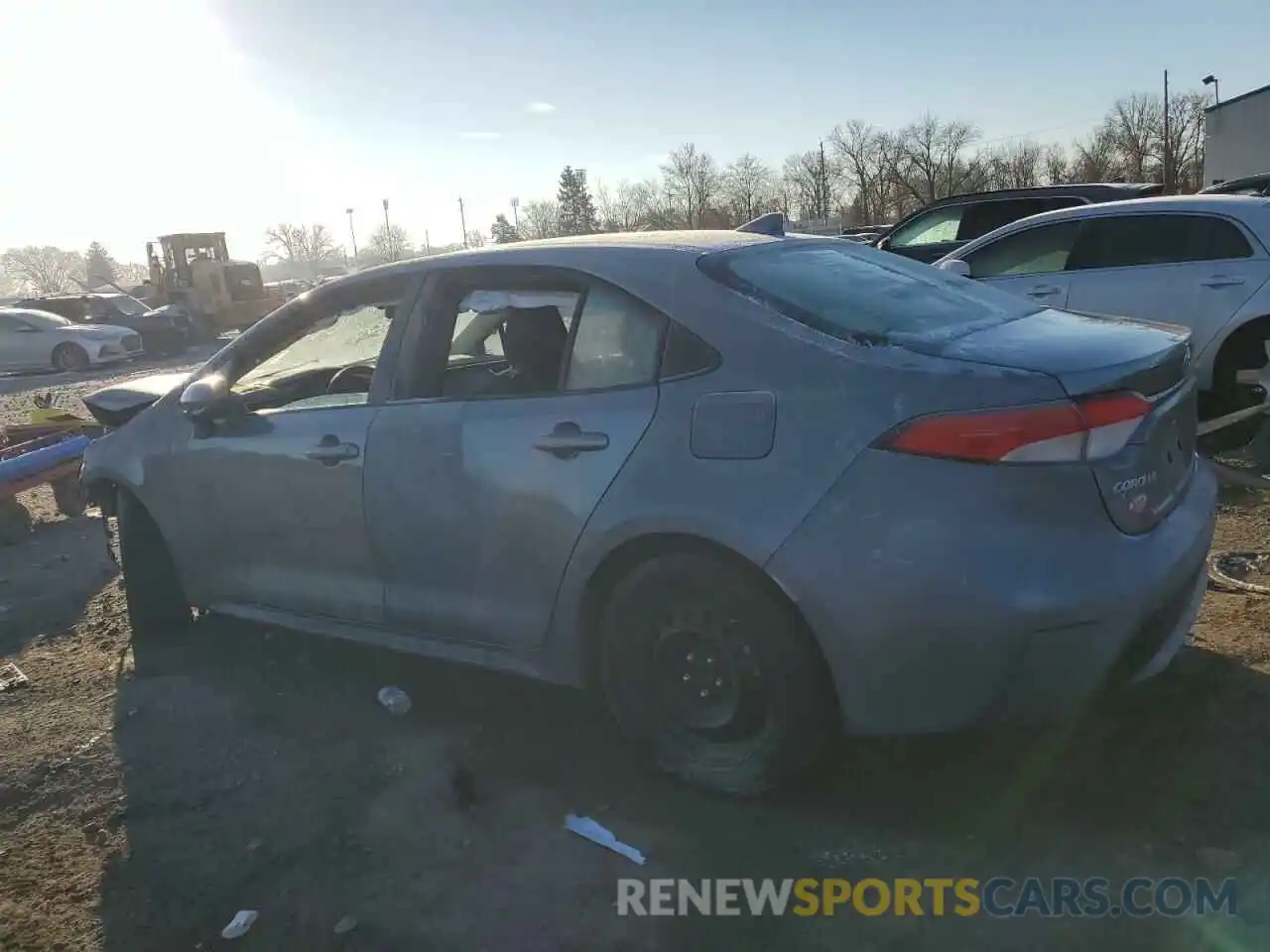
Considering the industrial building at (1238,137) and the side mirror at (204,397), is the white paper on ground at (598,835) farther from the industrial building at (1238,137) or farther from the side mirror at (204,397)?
the industrial building at (1238,137)

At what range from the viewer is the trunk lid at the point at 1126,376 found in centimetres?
252

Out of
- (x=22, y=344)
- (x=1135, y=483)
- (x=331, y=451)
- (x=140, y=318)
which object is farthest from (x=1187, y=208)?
(x=140, y=318)

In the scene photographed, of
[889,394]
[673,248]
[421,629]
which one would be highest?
[673,248]

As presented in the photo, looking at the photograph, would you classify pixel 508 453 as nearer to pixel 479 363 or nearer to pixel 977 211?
pixel 479 363

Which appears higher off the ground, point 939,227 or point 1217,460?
point 939,227

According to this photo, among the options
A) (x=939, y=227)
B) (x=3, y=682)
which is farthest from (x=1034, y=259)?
(x=3, y=682)

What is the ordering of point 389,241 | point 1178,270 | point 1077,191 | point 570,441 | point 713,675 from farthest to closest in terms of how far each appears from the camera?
point 389,241 < point 1077,191 < point 1178,270 < point 570,441 < point 713,675

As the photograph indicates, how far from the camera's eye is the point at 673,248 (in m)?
3.18

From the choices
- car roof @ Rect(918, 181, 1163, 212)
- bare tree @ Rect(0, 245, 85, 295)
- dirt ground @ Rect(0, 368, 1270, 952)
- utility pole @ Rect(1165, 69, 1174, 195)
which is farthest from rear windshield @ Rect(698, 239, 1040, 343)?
bare tree @ Rect(0, 245, 85, 295)

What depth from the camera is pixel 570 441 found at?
3.00 meters

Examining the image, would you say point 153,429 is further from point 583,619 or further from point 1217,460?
point 1217,460

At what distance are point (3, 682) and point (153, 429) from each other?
1342mm

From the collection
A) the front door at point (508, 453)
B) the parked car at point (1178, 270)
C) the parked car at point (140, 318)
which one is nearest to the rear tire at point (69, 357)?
the parked car at point (140, 318)
